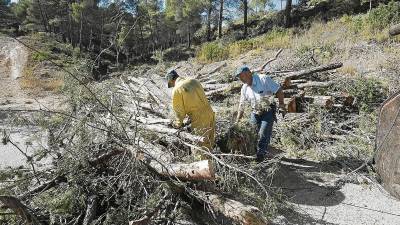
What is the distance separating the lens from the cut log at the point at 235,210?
155 inches

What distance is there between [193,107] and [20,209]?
2.44 m

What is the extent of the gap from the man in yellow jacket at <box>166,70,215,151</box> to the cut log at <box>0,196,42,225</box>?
2154 mm

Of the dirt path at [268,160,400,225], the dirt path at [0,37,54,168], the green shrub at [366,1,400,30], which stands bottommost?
the dirt path at [268,160,400,225]

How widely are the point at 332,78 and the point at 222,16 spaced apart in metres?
30.4

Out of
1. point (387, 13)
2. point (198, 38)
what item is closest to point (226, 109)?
point (387, 13)

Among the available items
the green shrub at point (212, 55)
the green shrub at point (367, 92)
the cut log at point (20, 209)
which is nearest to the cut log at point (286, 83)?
the green shrub at point (367, 92)

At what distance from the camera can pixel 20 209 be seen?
3926mm

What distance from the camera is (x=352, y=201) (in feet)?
17.6

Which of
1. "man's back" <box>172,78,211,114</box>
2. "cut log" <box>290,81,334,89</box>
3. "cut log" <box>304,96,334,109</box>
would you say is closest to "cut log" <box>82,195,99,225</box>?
"man's back" <box>172,78,211,114</box>

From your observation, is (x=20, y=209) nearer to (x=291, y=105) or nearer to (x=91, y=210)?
(x=91, y=210)

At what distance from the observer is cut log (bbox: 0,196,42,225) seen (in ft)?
12.5

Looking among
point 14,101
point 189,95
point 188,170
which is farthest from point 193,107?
point 14,101

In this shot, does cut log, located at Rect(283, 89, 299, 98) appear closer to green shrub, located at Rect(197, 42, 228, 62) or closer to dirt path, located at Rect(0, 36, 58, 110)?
dirt path, located at Rect(0, 36, 58, 110)

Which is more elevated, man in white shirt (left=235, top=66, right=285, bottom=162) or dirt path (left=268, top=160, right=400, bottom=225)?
man in white shirt (left=235, top=66, right=285, bottom=162)
